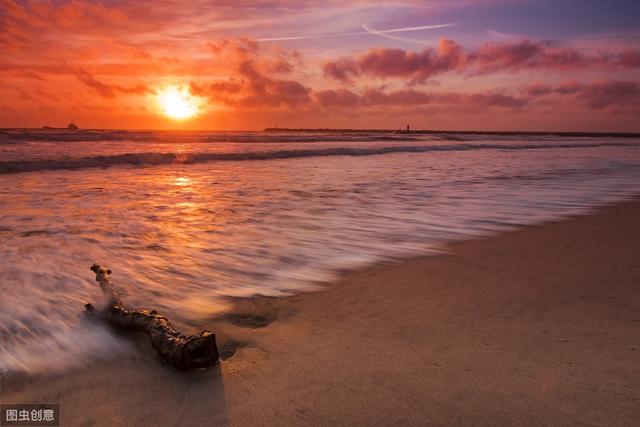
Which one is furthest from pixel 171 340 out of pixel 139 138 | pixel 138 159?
pixel 139 138

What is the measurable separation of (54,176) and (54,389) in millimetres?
12063

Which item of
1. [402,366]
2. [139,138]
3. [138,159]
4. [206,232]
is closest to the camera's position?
[402,366]

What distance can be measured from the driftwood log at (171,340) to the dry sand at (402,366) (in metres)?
0.07

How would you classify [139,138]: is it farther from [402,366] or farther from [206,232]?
[402,366]

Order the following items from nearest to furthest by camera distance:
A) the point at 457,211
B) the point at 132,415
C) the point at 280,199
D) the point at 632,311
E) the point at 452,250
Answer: the point at 132,415, the point at 632,311, the point at 452,250, the point at 457,211, the point at 280,199

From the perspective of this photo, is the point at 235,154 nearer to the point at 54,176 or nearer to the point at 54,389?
the point at 54,176

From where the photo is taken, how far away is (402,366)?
89.8 inches

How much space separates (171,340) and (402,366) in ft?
4.16

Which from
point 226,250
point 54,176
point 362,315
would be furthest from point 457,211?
point 54,176

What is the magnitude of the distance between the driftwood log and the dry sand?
68 millimetres

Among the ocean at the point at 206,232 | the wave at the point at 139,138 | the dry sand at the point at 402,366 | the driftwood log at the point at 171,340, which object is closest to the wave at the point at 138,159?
the ocean at the point at 206,232

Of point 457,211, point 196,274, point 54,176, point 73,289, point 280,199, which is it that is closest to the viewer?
point 73,289

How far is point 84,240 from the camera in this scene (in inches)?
201

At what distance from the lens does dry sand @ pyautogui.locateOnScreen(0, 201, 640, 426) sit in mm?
1920
